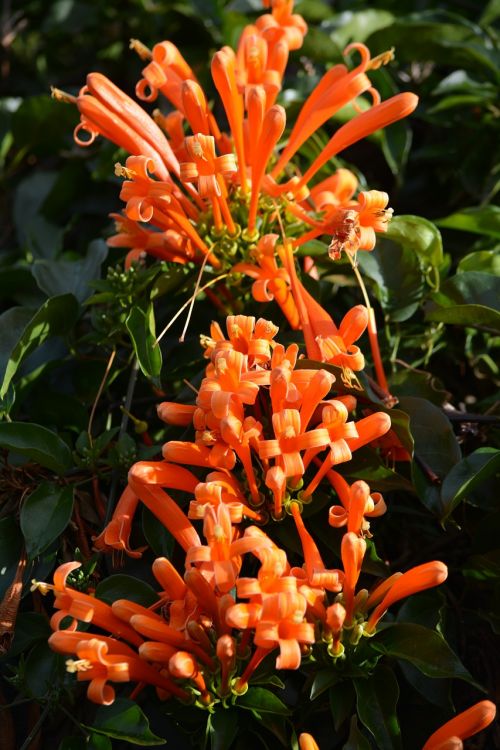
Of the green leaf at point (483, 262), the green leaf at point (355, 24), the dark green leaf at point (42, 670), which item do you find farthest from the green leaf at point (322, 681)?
the green leaf at point (355, 24)

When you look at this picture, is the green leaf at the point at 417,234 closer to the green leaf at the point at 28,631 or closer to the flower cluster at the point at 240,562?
the flower cluster at the point at 240,562

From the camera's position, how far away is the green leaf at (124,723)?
1154 millimetres

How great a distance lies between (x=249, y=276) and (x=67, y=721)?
0.78 metres

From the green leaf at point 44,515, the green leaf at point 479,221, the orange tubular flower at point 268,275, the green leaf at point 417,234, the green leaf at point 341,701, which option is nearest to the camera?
the green leaf at point 341,701

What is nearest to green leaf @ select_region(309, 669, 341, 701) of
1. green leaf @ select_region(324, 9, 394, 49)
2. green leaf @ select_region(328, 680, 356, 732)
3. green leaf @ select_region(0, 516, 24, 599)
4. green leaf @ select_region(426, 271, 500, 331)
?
green leaf @ select_region(328, 680, 356, 732)

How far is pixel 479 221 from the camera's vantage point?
1.75 meters

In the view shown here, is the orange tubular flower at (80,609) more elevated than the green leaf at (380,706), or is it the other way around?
the orange tubular flower at (80,609)

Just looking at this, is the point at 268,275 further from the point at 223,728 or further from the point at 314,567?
the point at 223,728

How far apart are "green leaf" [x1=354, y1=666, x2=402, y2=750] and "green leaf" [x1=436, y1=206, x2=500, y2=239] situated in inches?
35.0

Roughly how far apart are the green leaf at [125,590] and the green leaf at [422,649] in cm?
32

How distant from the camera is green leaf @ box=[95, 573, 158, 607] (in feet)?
→ 4.21

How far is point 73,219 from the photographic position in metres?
2.19

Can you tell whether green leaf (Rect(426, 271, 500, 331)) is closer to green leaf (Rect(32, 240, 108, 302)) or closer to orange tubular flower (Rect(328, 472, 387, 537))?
orange tubular flower (Rect(328, 472, 387, 537))

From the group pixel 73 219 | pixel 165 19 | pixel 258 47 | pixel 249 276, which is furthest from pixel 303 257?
pixel 165 19
